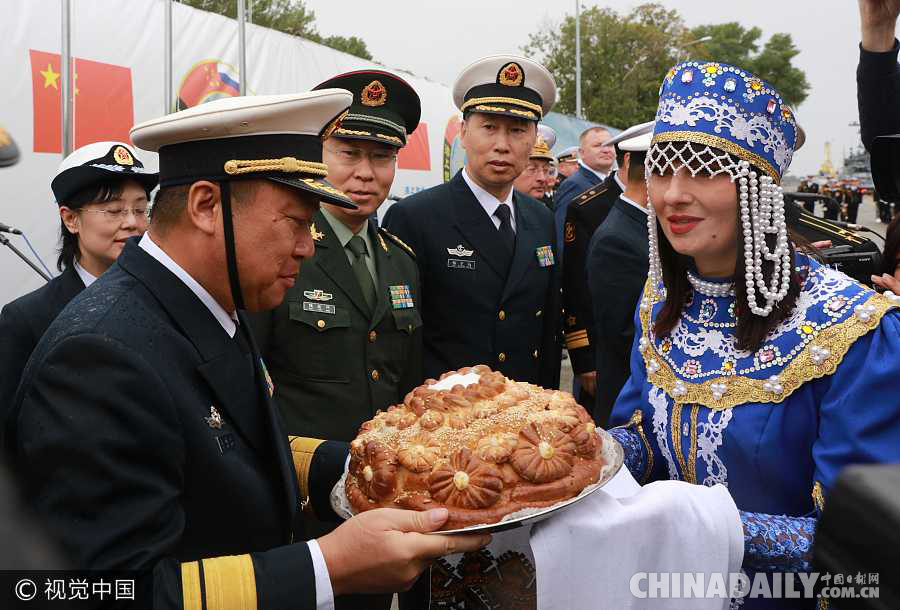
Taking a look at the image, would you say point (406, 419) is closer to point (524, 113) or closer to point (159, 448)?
point (159, 448)

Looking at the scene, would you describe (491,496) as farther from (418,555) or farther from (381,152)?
(381,152)

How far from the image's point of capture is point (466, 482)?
187cm

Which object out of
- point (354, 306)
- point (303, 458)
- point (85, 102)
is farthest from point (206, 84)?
point (303, 458)

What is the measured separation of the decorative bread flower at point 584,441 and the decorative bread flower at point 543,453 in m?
0.02

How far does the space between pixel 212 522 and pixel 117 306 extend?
54 cm

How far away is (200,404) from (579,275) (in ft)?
11.7

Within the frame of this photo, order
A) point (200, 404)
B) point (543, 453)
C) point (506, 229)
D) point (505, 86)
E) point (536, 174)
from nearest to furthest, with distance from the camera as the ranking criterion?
point (200, 404), point (543, 453), point (506, 229), point (505, 86), point (536, 174)

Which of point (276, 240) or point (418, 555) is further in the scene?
point (276, 240)

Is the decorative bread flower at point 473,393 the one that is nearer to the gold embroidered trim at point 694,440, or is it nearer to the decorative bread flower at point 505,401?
the decorative bread flower at point 505,401

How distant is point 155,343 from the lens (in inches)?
69.1

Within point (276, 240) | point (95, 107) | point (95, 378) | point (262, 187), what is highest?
point (95, 107)

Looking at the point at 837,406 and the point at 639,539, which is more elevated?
the point at 837,406

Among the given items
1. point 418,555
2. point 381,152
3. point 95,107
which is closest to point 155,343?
point 418,555

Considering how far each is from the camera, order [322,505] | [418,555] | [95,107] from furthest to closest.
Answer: [95,107], [322,505], [418,555]
